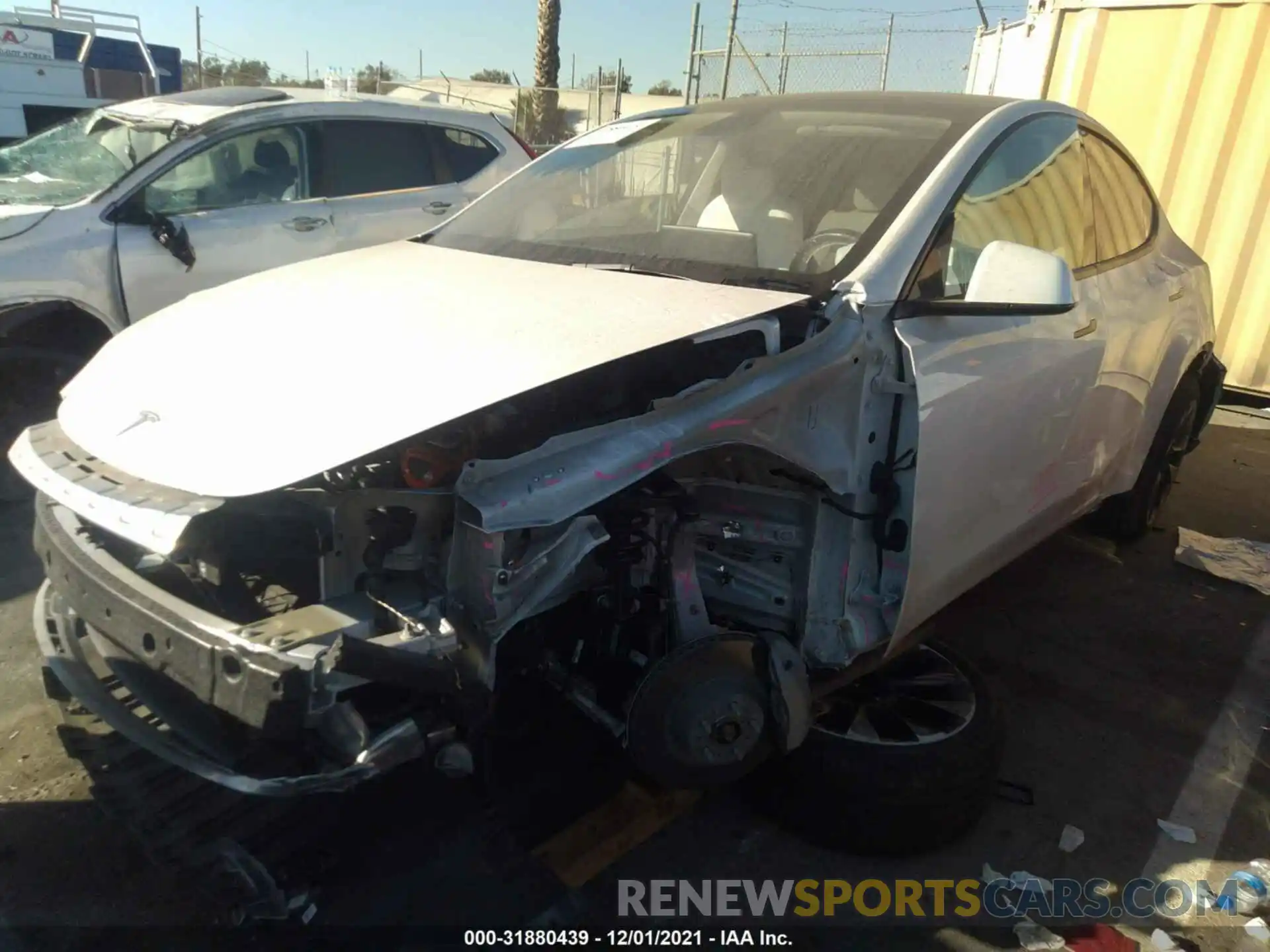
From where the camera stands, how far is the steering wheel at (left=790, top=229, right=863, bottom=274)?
2516 millimetres

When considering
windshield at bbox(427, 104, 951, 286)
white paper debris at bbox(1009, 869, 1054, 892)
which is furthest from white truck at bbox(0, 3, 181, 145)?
white paper debris at bbox(1009, 869, 1054, 892)

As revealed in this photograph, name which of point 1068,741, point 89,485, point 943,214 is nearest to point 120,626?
point 89,485

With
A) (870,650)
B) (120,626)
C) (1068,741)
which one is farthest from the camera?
(1068,741)

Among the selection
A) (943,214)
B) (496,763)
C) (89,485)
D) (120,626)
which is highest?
(943,214)

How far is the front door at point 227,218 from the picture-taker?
4.58 metres

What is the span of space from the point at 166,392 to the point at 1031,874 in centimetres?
248

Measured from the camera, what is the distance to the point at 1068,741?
10.1ft

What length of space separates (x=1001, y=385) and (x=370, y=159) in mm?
4234

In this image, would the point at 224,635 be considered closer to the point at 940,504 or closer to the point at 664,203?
the point at 940,504

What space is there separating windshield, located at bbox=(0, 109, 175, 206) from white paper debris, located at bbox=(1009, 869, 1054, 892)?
4.83 metres

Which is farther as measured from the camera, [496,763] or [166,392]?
[496,763]

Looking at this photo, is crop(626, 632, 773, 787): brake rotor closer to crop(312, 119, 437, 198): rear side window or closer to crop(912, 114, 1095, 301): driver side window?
crop(912, 114, 1095, 301): driver side window

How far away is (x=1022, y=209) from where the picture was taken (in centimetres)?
297

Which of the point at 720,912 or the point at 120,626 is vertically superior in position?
the point at 120,626
